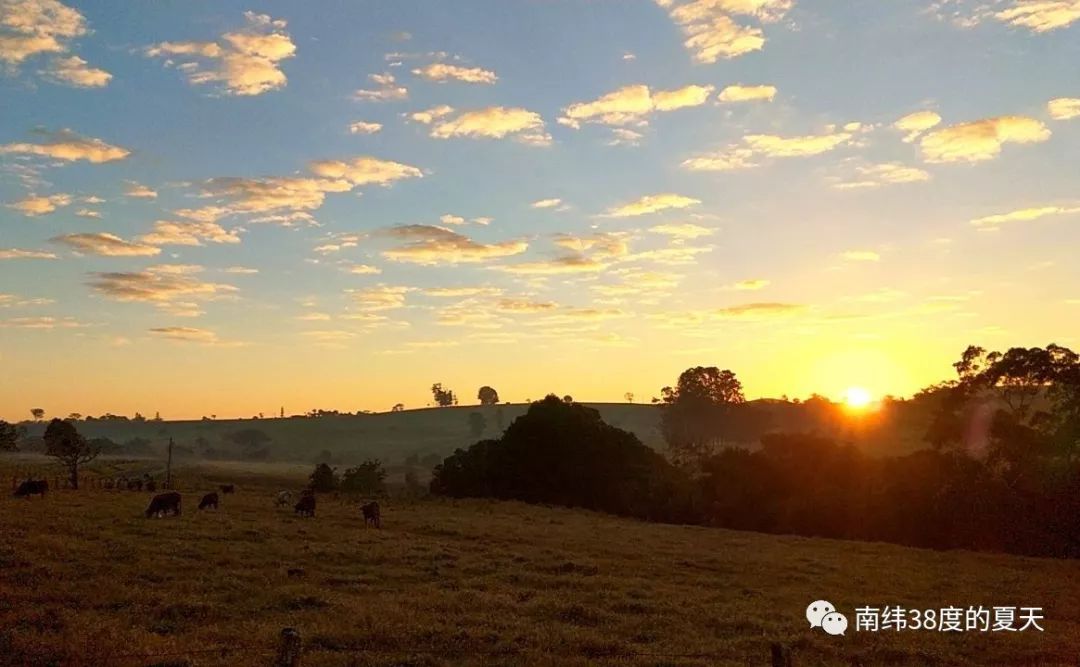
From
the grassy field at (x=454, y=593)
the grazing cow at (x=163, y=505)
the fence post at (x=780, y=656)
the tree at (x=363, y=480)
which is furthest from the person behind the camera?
the tree at (x=363, y=480)

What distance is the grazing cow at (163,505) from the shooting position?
3506 cm

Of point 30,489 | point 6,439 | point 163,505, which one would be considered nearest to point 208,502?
point 163,505

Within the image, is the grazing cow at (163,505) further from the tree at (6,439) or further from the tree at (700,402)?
the tree at (700,402)

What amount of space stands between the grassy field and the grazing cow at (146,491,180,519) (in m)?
1.16

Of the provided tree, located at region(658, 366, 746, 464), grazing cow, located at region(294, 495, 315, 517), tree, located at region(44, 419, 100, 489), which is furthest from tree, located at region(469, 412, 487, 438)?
grazing cow, located at region(294, 495, 315, 517)

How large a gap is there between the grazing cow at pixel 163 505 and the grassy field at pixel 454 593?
1.16 meters

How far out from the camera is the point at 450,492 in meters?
68.6

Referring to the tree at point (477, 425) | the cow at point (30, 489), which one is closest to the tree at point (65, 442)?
the cow at point (30, 489)

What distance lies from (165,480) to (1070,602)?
59526 millimetres

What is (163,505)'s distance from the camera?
35.4m

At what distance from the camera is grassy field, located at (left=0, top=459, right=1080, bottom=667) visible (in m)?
15.5

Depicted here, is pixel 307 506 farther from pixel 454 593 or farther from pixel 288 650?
pixel 288 650

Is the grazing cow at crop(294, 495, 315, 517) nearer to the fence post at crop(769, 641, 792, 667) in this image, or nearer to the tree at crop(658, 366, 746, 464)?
the fence post at crop(769, 641, 792, 667)

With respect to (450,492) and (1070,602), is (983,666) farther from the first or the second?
(450,492)
